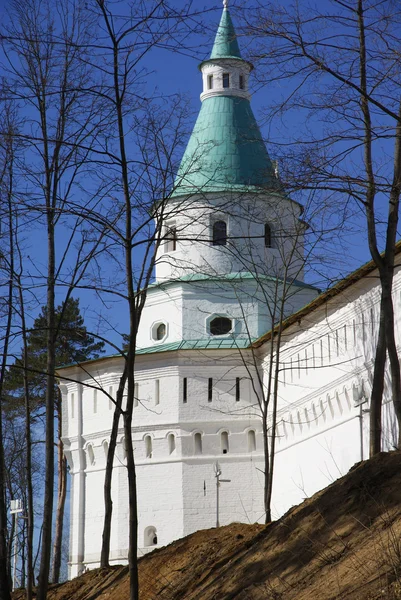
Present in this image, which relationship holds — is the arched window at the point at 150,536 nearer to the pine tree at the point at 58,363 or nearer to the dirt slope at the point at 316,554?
the pine tree at the point at 58,363

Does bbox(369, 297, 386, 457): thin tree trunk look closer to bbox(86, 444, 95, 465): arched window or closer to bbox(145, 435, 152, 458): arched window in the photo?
bbox(145, 435, 152, 458): arched window

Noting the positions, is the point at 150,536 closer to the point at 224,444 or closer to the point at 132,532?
the point at 224,444

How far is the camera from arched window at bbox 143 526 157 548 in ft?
112

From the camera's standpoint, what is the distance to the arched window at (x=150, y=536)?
34.2 meters

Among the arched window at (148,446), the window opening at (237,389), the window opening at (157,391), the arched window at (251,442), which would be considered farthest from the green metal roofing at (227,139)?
the arched window at (148,446)

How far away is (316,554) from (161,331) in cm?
2888

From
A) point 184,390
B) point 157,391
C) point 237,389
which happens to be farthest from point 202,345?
point 157,391

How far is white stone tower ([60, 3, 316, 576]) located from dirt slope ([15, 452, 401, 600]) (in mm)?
20588

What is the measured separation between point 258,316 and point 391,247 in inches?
902

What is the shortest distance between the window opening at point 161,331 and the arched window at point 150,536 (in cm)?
678

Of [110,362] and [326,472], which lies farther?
[110,362]

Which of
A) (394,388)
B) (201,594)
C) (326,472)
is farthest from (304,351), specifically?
(201,594)

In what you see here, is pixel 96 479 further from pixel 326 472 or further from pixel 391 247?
pixel 391 247

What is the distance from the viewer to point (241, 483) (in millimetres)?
34531
